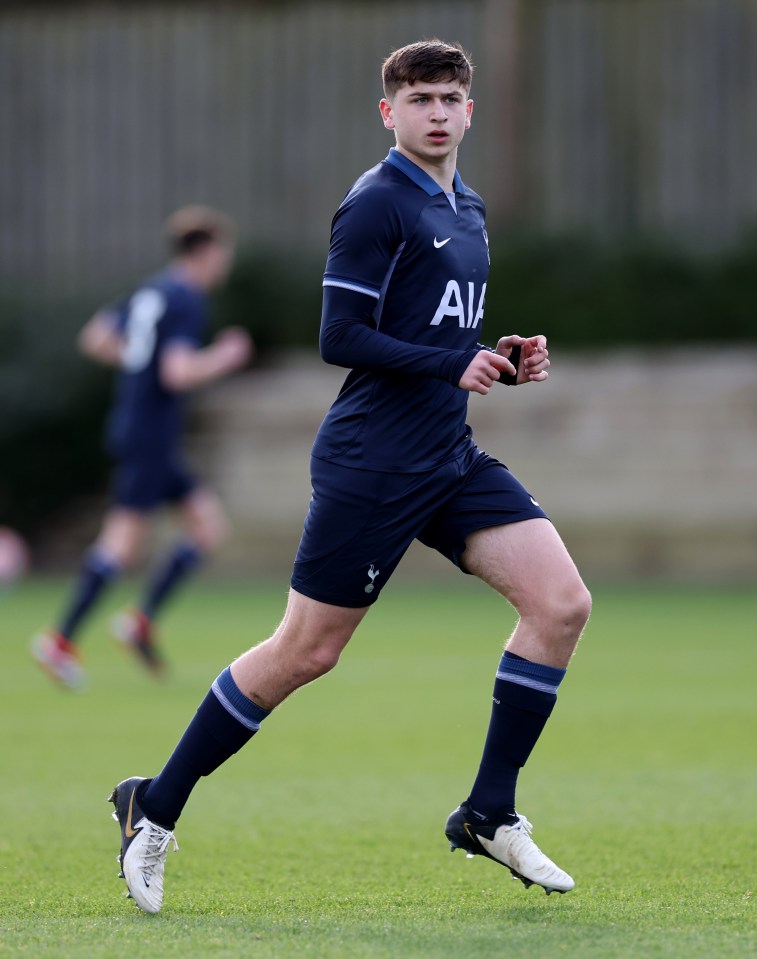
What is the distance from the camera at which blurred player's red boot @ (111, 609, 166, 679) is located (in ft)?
30.2

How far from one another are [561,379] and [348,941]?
1284cm

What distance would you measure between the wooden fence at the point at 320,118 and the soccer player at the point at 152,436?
8.28 m

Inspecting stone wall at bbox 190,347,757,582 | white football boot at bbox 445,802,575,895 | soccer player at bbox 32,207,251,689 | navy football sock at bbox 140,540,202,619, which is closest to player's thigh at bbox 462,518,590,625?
white football boot at bbox 445,802,575,895

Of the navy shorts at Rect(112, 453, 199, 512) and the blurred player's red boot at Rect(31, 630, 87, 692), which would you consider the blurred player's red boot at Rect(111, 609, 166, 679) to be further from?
the navy shorts at Rect(112, 453, 199, 512)

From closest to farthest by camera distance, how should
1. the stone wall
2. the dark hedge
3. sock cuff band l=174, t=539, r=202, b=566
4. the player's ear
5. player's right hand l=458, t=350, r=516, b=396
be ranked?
player's right hand l=458, t=350, r=516, b=396
the player's ear
sock cuff band l=174, t=539, r=202, b=566
the stone wall
the dark hedge

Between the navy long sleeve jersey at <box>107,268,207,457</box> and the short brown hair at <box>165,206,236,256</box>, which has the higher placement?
the short brown hair at <box>165,206,236,256</box>

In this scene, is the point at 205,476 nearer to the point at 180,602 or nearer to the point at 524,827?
the point at 180,602

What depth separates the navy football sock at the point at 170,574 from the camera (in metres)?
9.43

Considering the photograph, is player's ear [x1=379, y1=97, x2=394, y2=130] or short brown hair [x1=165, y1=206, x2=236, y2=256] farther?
short brown hair [x1=165, y1=206, x2=236, y2=256]

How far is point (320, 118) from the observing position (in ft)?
61.5

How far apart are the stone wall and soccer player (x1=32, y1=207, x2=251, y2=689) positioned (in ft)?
19.5

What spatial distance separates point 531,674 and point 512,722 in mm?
138

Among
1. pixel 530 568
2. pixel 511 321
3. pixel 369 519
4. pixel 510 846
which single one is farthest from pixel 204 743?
pixel 511 321

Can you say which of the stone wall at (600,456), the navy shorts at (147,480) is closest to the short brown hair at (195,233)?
the navy shorts at (147,480)
